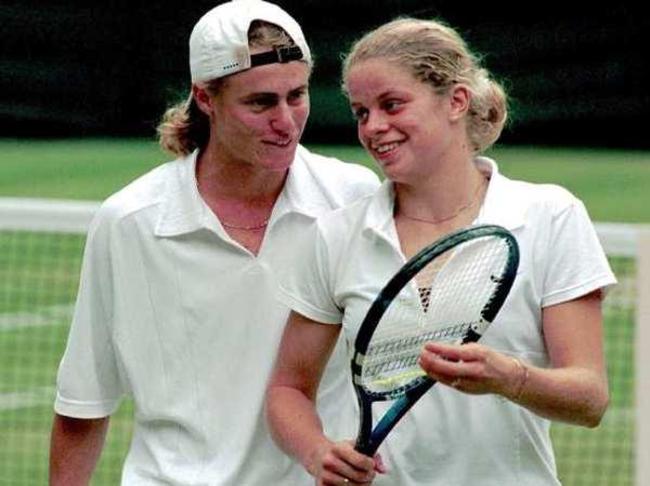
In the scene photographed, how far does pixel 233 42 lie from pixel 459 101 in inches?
20.3

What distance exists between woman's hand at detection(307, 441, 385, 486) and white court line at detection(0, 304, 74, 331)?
545cm

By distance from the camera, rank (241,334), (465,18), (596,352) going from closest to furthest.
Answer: (596,352), (241,334), (465,18)

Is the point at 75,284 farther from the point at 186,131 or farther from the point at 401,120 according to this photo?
the point at 401,120

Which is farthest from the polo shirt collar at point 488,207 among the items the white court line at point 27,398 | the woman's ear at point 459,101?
Answer: the white court line at point 27,398

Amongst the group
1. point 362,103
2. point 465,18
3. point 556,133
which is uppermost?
point 362,103

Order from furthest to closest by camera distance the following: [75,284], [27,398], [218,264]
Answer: [75,284]
[27,398]
[218,264]

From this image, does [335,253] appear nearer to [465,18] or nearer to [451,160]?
[451,160]

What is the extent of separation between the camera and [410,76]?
345 cm

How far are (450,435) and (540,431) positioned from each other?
0.53 feet

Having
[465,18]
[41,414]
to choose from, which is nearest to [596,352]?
[41,414]

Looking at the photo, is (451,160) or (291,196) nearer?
(451,160)

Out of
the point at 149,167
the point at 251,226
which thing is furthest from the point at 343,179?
the point at 149,167

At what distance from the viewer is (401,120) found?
3.41 m

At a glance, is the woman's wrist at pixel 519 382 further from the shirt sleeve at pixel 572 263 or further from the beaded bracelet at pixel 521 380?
the shirt sleeve at pixel 572 263
